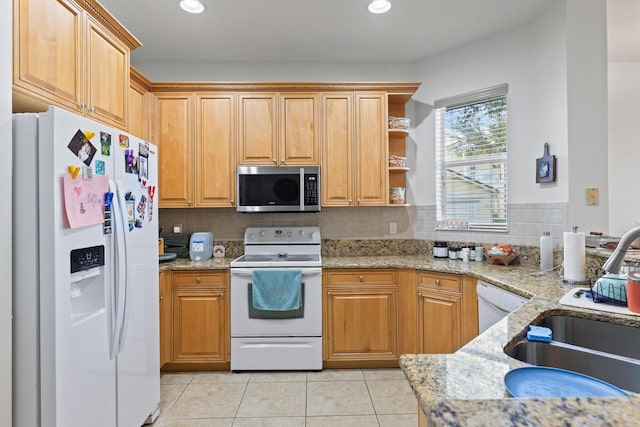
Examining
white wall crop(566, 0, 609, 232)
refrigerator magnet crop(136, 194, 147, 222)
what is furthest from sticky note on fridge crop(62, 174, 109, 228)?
white wall crop(566, 0, 609, 232)

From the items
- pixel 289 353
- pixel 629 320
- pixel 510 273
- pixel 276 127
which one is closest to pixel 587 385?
pixel 629 320

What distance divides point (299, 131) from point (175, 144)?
1.12 metres

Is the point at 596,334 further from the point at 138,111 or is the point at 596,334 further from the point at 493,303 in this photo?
the point at 138,111

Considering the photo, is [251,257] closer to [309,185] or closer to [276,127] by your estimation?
[309,185]

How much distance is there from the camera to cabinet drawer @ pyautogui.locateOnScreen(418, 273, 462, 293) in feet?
7.81

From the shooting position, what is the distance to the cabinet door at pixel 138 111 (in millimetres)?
2562

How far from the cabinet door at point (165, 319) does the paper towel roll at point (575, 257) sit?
2.71 metres

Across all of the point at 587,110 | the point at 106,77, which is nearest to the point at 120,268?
the point at 106,77

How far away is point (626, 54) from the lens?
109 inches

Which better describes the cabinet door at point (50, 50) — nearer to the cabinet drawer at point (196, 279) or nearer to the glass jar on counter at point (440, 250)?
the cabinet drawer at point (196, 279)

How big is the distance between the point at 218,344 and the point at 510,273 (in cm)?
224

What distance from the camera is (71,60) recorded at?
1.68 m

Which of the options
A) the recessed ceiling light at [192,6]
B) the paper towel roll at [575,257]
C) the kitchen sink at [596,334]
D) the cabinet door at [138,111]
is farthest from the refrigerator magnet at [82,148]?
the paper towel roll at [575,257]

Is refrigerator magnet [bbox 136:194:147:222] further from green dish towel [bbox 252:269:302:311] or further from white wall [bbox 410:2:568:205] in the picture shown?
white wall [bbox 410:2:568:205]
